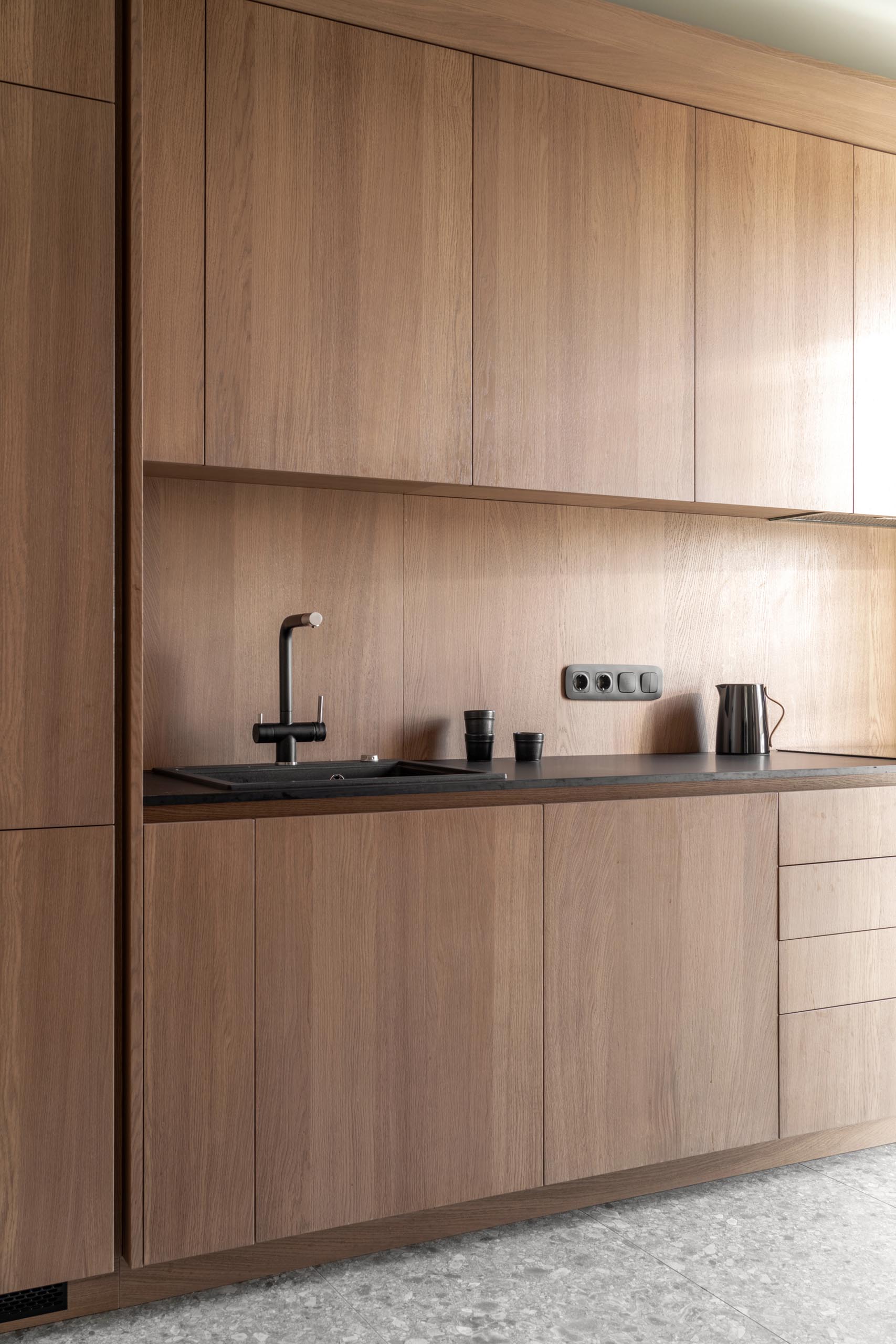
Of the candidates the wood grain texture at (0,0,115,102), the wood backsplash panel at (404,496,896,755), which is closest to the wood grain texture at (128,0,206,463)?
the wood grain texture at (0,0,115,102)

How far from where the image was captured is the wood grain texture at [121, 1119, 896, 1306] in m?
1.94

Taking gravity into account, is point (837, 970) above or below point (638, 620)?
below

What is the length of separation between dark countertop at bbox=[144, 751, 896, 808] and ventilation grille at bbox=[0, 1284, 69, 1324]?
790mm

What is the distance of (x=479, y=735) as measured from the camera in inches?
100

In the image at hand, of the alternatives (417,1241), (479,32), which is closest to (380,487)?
(479,32)

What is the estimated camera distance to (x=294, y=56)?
2.11m

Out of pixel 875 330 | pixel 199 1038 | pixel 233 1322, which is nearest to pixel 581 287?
pixel 875 330

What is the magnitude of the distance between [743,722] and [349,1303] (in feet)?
5.12

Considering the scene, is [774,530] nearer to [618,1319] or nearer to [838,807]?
[838,807]

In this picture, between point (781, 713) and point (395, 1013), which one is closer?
point (395, 1013)

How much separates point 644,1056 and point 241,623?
1.19 m

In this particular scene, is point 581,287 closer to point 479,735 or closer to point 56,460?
point 479,735

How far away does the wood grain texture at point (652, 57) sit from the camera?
2217 mm

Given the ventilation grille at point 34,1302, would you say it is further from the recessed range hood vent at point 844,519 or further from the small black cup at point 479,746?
the recessed range hood vent at point 844,519
